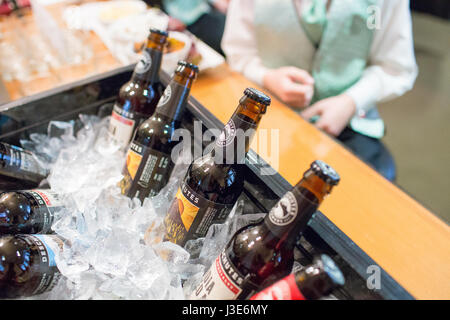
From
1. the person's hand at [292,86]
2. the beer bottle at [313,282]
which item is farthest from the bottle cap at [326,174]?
the person's hand at [292,86]

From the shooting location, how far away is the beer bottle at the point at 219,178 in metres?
0.71

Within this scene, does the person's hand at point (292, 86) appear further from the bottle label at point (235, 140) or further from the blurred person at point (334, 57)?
the bottle label at point (235, 140)

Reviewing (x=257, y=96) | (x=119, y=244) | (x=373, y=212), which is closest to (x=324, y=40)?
(x=373, y=212)

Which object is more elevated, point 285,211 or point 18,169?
point 285,211

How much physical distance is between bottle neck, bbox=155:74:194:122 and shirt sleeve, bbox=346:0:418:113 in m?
0.94

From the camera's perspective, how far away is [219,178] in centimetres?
73

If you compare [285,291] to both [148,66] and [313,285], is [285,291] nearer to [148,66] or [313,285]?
[313,285]

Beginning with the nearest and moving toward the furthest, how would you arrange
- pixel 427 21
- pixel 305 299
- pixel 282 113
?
pixel 305 299
pixel 282 113
pixel 427 21

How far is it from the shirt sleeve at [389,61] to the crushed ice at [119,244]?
103 centimetres

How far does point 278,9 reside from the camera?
147 cm

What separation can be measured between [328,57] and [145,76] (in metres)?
0.92

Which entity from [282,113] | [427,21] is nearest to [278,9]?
[282,113]

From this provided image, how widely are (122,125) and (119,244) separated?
0.37m
